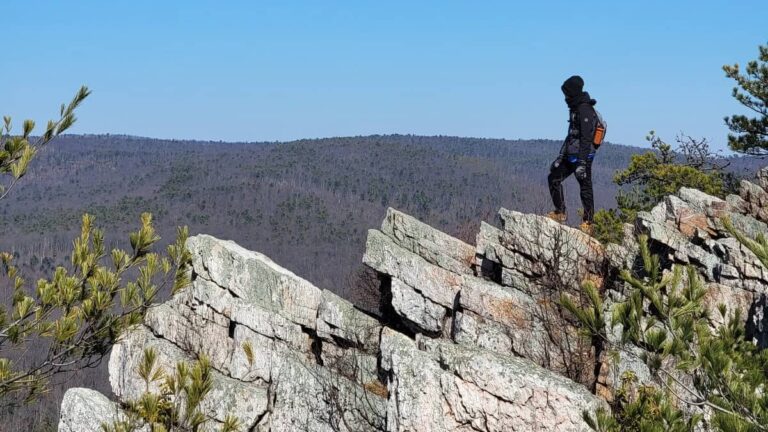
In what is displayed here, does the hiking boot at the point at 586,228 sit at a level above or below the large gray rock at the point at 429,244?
above

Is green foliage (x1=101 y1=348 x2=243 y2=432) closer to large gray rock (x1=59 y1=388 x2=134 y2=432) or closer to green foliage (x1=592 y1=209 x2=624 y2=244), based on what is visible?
large gray rock (x1=59 y1=388 x2=134 y2=432)

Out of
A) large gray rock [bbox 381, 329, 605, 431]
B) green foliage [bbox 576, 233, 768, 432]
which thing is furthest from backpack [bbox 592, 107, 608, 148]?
green foliage [bbox 576, 233, 768, 432]

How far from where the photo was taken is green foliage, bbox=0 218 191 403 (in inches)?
333

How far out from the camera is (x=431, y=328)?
14.0 metres

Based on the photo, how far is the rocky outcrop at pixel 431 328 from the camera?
10359mm

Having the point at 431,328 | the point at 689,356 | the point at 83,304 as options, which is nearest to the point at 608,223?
the point at 431,328

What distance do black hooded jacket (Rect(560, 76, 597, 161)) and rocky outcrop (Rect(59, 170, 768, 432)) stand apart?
151 cm

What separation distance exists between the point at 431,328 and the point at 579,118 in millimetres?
4848

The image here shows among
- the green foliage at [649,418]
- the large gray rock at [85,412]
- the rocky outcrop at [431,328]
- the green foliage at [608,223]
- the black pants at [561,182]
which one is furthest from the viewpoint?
the green foliage at [608,223]

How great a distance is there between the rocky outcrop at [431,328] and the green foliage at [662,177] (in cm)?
772

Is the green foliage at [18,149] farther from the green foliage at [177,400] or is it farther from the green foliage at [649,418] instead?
the green foliage at [649,418]

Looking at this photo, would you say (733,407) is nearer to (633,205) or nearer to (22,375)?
(22,375)

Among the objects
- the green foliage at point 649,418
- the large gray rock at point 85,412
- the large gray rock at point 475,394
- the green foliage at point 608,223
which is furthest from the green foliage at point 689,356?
the green foliage at point 608,223

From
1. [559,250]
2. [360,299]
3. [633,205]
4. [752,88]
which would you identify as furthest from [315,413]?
[360,299]
